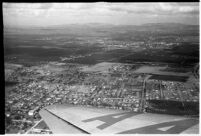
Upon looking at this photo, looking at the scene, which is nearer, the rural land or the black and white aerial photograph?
the black and white aerial photograph

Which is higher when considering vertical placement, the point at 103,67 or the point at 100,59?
the point at 100,59

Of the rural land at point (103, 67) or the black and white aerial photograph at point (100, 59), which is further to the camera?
the rural land at point (103, 67)

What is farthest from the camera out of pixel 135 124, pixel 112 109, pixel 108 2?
pixel 112 109

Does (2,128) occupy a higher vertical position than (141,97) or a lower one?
lower

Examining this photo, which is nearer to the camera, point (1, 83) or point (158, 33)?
point (1, 83)

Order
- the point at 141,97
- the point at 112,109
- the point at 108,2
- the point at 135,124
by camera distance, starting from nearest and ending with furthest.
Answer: the point at 135,124 < the point at 108,2 < the point at 112,109 < the point at 141,97

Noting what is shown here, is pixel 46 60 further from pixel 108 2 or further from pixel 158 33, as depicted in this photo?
pixel 158 33

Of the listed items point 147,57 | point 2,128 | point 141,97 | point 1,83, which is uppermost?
point 147,57

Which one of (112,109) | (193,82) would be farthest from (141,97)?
(193,82)
